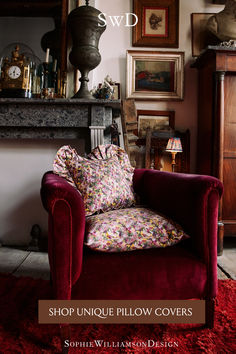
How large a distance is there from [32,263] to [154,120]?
5.95 feet

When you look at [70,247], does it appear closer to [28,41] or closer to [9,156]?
[9,156]

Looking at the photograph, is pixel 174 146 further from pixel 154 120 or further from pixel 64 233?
pixel 64 233

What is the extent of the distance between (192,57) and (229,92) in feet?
2.41

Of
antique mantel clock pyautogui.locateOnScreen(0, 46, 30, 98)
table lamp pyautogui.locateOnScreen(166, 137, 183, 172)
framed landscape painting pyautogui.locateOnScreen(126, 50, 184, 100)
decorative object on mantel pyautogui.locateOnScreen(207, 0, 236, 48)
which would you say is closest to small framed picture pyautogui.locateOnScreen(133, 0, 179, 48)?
framed landscape painting pyautogui.locateOnScreen(126, 50, 184, 100)

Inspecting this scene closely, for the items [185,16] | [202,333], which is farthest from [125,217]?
[185,16]

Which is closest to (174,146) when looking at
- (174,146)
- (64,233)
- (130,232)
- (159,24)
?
(174,146)

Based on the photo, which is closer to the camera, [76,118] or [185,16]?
[76,118]

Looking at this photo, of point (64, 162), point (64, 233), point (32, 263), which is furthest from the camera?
point (32, 263)

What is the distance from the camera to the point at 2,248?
2521 millimetres

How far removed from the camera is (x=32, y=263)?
2.20 m

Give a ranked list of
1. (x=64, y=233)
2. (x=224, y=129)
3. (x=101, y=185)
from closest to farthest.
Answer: (x=64, y=233) → (x=101, y=185) → (x=224, y=129)

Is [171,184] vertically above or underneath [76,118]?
underneath

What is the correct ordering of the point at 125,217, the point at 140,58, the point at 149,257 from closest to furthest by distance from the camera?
the point at 149,257 < the point at 125,217 < the point at 140,58

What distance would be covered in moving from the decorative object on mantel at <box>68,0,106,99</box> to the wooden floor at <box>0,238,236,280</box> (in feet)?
4.34
